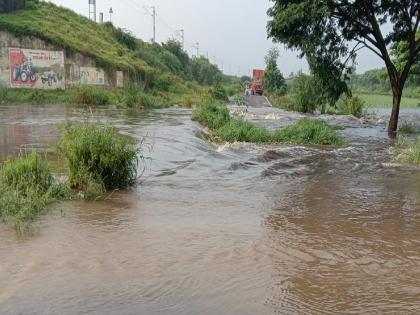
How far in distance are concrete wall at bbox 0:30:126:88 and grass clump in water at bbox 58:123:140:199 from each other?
32.0 m

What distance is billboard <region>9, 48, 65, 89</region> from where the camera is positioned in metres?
37.8

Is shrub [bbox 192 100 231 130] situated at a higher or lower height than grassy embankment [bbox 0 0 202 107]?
lower

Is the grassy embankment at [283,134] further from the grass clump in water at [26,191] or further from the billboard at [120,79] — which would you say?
the billboard at [120,79]

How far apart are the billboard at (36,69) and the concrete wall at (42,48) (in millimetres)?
330

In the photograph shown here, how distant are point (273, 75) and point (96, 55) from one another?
23.3 meters

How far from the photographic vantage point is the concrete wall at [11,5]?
41938mm

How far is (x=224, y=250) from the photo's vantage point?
17.4ft

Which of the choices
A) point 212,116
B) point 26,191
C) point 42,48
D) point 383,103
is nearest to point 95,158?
point 26,191

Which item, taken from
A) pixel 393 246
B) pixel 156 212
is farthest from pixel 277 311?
pixel 156 212

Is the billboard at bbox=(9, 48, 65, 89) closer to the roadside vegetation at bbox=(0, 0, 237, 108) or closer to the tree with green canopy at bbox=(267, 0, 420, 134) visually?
the roadside vegetation at bbox=(0, 0, 237, 108)

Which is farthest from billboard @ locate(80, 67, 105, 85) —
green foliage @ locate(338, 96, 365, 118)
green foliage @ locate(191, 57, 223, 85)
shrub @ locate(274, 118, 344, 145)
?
green foliage @ locate(191, 57, 223, 85)

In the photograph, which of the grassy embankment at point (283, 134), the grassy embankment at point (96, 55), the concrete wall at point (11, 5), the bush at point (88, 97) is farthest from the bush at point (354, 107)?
the concrete wall at point (11, 5)

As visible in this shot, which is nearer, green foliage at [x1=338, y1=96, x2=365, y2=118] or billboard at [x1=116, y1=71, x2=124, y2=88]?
green foliage at [x1=338, y1=96, x2=365, y2=118]

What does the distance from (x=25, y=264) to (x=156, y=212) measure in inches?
94.7
